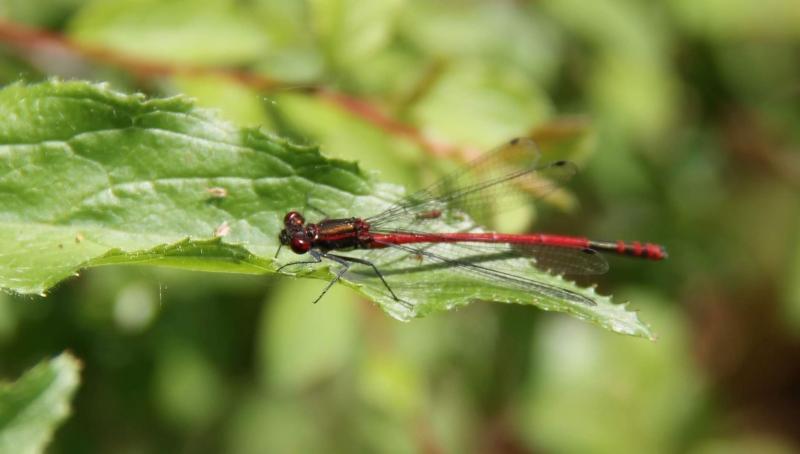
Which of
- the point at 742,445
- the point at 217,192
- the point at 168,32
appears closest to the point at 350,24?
the point at 168,32

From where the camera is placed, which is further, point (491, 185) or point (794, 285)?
point (794, 285)

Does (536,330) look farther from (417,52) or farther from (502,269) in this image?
(502,269)

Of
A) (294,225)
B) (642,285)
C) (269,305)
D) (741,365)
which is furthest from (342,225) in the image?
(741,365)

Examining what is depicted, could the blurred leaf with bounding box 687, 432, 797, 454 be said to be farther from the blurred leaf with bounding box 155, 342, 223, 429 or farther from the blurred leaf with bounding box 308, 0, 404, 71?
the blurred leaf with bounding box 308, 0, 404, 71

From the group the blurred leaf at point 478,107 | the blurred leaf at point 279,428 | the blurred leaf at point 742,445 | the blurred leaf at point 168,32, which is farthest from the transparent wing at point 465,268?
the blurred leaf at point 742,445

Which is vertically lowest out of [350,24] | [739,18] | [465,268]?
[465,268]

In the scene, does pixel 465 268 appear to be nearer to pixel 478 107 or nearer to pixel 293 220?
pixel 293 220

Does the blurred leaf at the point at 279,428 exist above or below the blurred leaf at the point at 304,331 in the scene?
below

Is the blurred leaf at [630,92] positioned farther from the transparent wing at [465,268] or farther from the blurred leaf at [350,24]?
the transparent wing at [465,268]
